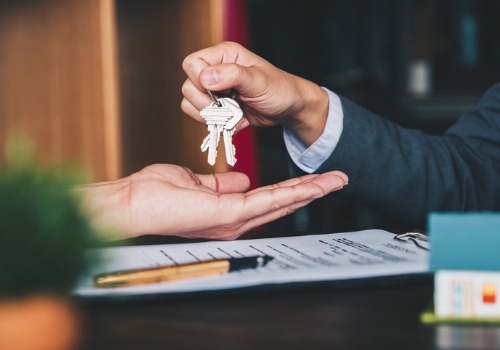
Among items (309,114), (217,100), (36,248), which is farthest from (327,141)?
(36,248)

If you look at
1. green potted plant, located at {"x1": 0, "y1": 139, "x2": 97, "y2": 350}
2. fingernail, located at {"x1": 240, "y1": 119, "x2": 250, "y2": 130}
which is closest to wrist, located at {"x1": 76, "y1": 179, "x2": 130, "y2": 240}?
fingernail, located at {"x1": 240, "y1": 119, "x2": 250, "y2": 130}

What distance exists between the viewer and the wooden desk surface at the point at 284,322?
0.51 m

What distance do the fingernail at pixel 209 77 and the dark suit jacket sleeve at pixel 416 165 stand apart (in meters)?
0.34

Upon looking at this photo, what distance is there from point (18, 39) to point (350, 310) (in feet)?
6.46

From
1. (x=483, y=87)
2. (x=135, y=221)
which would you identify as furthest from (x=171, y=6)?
(x=483, y=87)

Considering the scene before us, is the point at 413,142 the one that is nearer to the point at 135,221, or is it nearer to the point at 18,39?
the point at 135,221

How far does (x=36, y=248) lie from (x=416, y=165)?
965 millimetres

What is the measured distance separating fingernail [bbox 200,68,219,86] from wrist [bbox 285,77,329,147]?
0.79 feet

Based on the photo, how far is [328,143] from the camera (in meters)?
1.21

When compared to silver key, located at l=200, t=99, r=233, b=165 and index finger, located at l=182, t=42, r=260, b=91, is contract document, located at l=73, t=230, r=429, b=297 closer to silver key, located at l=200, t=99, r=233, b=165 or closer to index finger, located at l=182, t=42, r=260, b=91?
silver key, located at l=200, t=99, r=233, b=165

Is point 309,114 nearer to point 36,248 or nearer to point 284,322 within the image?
point 284,322

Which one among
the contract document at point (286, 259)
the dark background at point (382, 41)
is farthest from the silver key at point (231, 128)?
the dark background at point (382, 41)

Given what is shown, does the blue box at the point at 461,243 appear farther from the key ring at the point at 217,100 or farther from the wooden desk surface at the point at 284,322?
the key ring at the point at 217,100

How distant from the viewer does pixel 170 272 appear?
0.66 m
